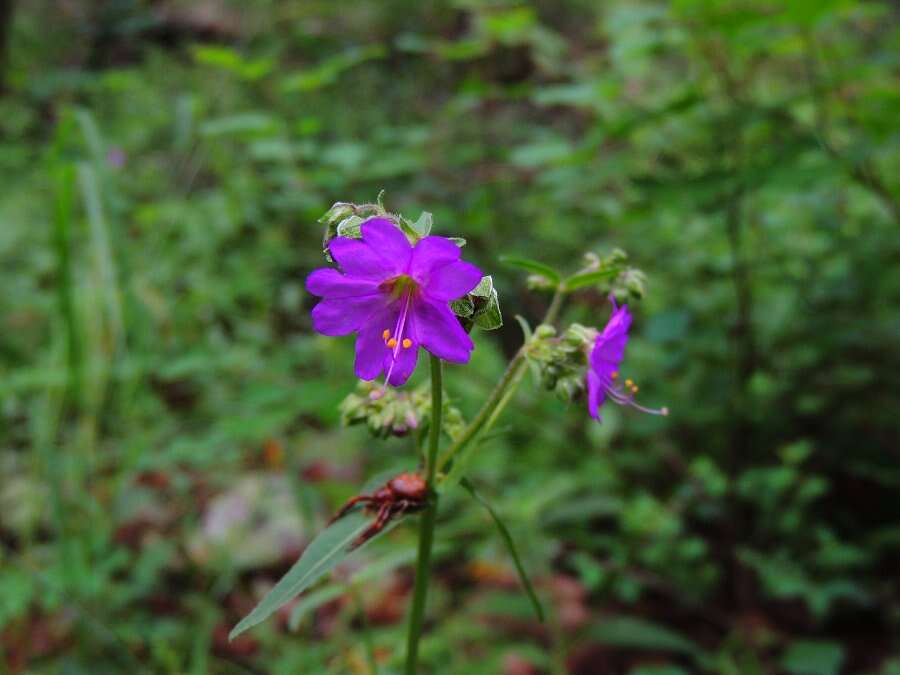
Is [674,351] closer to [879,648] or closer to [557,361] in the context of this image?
[879,648]

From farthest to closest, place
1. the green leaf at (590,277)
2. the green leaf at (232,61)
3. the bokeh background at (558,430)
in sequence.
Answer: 1. the green leaf at (232,61)
2. the bokeh background at (558,430)
3. the green leaf at (590,277)

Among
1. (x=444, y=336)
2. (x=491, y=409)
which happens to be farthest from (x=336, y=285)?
(x=491, y=409)

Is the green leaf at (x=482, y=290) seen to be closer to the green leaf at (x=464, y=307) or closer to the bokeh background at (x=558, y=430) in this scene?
the green leaf at (x=464, y=307)

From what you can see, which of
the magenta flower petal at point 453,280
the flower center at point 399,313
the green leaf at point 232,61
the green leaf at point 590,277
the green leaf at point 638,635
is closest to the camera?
the magenta flower petal at point 453,280

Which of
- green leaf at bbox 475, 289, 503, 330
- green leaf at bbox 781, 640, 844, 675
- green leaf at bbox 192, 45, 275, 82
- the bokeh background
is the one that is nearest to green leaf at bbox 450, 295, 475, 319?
green leaf at bbox 475, 289, 503, 330

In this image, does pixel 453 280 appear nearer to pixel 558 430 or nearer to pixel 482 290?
pixel 482 290

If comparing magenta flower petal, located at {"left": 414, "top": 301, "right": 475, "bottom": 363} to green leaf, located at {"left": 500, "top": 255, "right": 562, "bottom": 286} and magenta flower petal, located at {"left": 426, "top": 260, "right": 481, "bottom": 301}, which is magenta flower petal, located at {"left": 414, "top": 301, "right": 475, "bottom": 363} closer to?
magenta flower petal, located at {"left": 426, "top": 260, "right": 481, "bottom": 301}

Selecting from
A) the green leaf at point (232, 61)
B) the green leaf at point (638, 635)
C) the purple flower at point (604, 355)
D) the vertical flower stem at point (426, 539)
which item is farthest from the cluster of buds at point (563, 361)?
the green leaf at point (232, 61)
